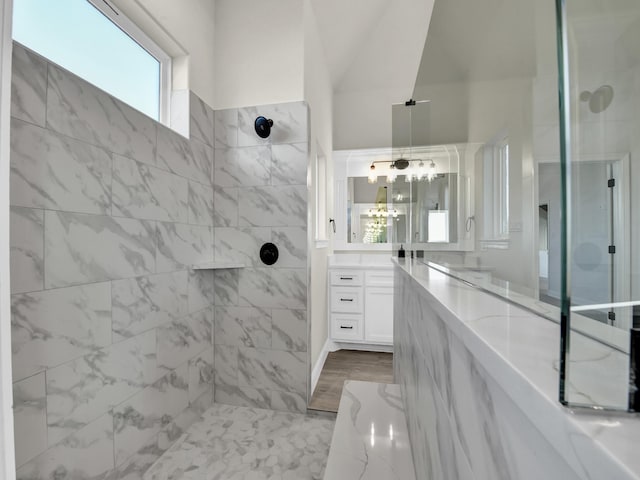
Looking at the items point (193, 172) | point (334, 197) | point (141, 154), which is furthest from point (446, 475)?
point (334, 197)

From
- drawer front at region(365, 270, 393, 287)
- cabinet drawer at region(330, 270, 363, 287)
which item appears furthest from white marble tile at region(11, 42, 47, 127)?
drawer front at region(365, 270, 393, 287)

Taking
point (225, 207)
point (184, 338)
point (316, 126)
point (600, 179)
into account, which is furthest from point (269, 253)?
point (600, 179)

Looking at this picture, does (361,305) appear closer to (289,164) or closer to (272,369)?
(272,369)

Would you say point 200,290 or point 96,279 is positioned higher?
point 96,279

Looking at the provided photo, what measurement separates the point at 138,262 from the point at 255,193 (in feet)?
2.88

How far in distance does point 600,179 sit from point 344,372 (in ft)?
8.26

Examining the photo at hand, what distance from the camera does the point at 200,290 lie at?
6.25 feet

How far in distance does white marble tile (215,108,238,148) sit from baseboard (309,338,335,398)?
1.85m

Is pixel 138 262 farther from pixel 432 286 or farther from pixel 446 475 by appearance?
pixel 446 475

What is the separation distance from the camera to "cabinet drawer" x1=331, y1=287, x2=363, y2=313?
2.93 meters

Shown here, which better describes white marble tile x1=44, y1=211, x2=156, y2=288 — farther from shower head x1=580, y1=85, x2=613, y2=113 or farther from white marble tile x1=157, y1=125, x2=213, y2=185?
shower head x1=580, y1=85, x2=613, y2=113

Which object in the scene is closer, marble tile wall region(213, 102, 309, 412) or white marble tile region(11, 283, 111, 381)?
white marble tile region(11, 283, 111, 381)

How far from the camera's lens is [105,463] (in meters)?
1.21

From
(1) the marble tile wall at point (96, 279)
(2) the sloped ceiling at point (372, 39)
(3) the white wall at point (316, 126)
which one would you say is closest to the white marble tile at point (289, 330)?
(3) the white wall at point (316, 126)
